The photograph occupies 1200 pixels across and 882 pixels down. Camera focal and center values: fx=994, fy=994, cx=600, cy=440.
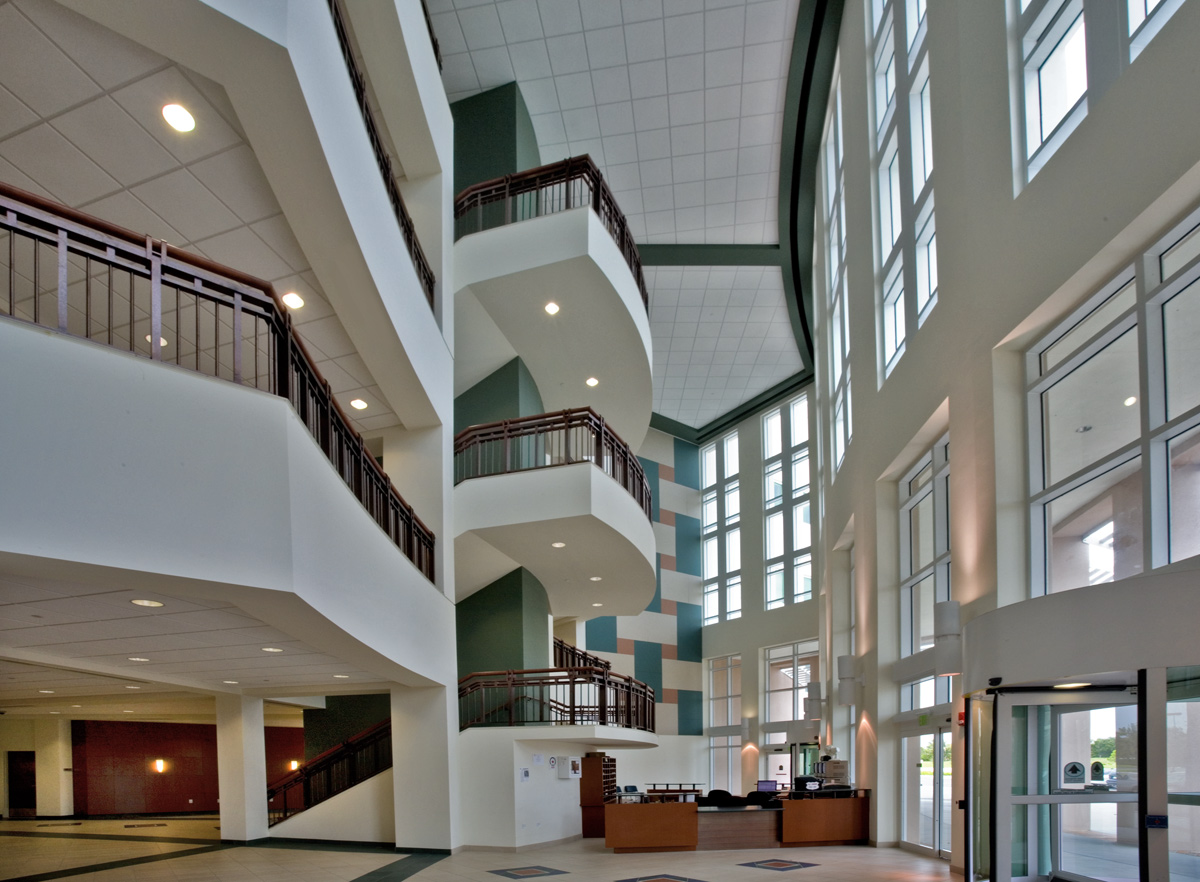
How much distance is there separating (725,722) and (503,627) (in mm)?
14380

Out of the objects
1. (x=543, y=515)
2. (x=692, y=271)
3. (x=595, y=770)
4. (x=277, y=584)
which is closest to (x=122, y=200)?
(x=277, y=584)

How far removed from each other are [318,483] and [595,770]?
431 inches

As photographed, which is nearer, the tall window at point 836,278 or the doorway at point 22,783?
the tall window at point 836,278

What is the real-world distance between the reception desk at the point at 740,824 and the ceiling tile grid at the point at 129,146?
A: 8.48 metres

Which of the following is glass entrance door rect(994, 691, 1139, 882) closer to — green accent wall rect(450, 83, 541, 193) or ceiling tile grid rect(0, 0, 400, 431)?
ceiling tile grid rect(0, 0, 400, 431)

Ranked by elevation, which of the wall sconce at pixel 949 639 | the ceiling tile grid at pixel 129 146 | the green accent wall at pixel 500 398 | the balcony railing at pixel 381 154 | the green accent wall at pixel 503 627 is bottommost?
the green accent wall at pixel 503 627

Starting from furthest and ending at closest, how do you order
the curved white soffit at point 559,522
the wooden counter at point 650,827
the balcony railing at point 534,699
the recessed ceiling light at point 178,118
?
the balcony railing at point 534,699 → the curved white soffit at point 559,522 → the wooden counter at point 650,827 → the recessed ceiling light at point 178,118

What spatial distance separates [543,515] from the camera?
562 inches

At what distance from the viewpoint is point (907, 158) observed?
13.1 metres

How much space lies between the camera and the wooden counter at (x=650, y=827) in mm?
13797

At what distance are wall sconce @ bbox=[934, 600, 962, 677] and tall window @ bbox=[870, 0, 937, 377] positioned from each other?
416 centimetres

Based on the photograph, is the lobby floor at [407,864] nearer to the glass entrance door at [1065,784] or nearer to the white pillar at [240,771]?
the white pillar at [240,771]

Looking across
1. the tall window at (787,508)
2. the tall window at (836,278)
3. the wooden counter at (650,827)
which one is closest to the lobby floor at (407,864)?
the wooden counter at (650,827)

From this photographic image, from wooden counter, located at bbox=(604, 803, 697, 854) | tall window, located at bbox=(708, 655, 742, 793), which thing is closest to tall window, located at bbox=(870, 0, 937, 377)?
wooden counter, located at bbox=(604, 803, 697, 854)
